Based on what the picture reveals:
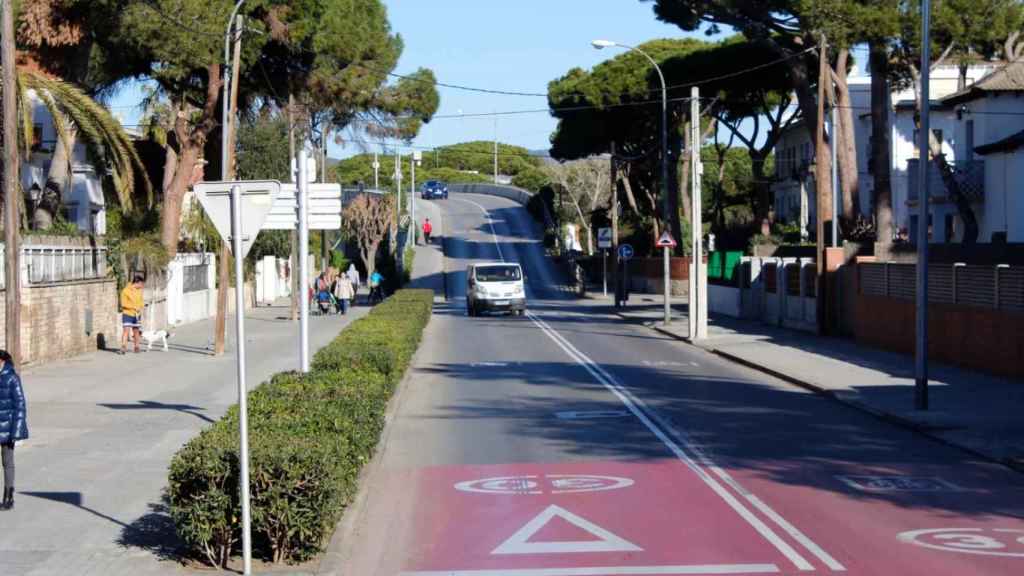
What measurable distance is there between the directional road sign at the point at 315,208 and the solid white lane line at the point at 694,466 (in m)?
4.83

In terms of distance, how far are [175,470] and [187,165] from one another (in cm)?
2914

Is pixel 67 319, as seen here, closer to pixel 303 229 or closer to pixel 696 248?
pixel 303 229

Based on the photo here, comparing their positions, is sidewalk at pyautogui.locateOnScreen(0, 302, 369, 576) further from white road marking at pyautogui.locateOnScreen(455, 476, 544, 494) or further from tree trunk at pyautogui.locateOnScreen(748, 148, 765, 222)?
tree trunk at pyautogui.locateOnScreen(748, 148, 765, 222)

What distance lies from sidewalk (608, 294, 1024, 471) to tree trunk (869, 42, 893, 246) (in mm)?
3806

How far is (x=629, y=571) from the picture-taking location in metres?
8.89

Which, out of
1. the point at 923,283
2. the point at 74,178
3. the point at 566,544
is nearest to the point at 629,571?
the point at 566,544

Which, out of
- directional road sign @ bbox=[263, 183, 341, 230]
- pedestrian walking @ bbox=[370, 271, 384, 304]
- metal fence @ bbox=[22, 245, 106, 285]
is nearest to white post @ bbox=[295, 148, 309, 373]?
directional road sign @ bbox=[263, 183, 341, 230]

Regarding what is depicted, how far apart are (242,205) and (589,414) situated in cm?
986

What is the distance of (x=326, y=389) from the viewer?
44.2 feet

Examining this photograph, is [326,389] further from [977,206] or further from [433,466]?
[977,206]

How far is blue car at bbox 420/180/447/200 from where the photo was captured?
427 feet

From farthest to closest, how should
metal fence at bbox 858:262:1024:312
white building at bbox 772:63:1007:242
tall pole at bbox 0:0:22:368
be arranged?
1. white building at bbox 772:63:1007:242
2. metal fence at bbox 858:262:1024:312
3. tall pole at bbox 0:0:22:368

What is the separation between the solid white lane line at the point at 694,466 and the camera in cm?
944

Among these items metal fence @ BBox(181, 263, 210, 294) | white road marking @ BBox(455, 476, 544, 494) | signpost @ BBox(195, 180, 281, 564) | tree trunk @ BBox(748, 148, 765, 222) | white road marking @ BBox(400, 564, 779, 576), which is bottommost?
white road marking @ BBox(455, 476, 544, 494)
